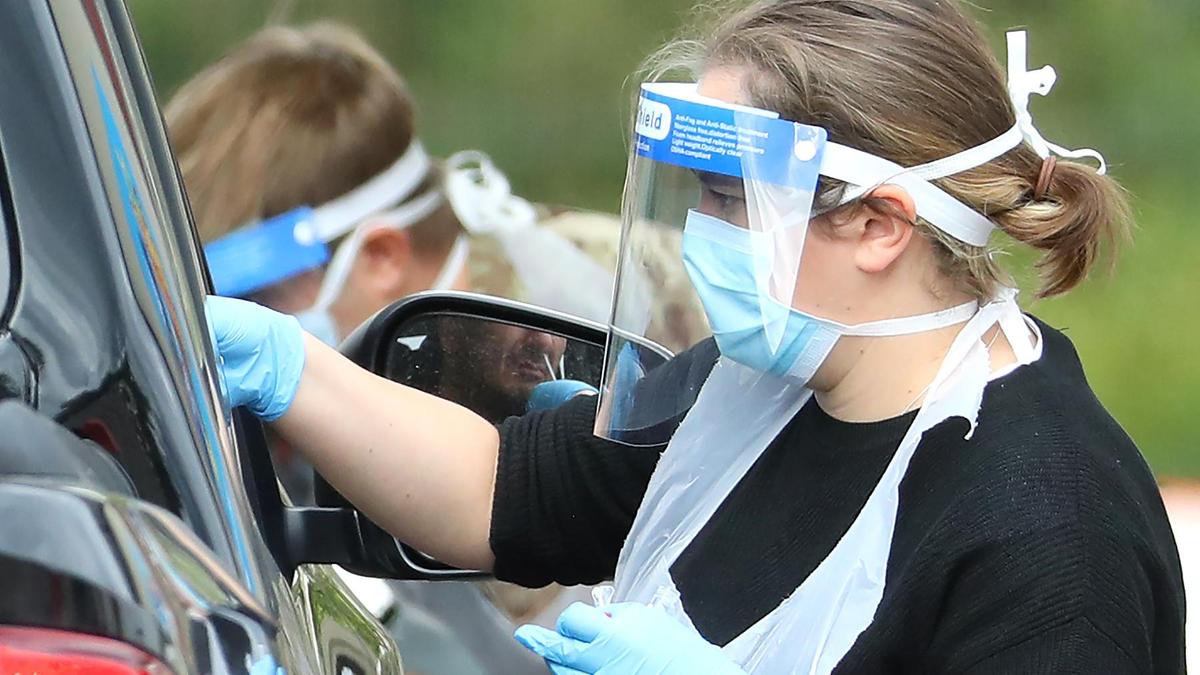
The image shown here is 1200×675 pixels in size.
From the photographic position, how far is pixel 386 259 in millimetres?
3281

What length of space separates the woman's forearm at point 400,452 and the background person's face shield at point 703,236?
20 centimetres

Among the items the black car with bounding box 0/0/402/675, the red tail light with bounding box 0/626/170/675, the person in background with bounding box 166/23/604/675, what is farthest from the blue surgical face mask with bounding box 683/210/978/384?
the person in background with bounding box 166/23/604/675

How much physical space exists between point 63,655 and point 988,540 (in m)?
1.00

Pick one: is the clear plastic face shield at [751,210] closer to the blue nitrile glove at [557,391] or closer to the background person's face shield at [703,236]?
the background person's face shield at [703,236]

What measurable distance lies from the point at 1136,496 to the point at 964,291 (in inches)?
11.8

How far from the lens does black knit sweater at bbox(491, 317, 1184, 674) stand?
4.89 feet

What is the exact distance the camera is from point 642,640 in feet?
5.39

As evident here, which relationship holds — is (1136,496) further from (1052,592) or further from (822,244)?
(822,244)

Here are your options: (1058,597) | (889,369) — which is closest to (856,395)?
(889,369)

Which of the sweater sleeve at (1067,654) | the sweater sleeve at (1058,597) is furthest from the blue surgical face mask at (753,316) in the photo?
the sweater sleeve at (1067,654)

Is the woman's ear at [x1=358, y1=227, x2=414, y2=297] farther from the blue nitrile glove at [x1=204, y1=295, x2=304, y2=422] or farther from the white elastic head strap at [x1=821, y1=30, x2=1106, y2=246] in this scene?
the white elastic head strap at [x1=821, y1=30, x2=1106, y2=246]

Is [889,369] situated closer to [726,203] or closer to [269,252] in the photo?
[726,203]

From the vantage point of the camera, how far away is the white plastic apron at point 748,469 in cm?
162

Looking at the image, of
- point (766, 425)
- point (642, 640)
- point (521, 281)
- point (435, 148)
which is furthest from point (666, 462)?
point (435, 148)
